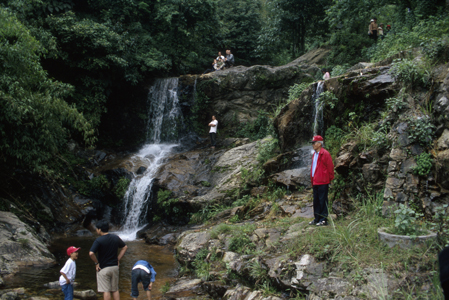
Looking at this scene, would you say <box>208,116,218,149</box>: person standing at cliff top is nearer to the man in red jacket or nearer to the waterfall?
the waterfall

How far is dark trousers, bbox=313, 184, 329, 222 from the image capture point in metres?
6.46

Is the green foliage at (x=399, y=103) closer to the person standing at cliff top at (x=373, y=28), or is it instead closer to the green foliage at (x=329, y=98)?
the green foliage at (x=329, y=98)

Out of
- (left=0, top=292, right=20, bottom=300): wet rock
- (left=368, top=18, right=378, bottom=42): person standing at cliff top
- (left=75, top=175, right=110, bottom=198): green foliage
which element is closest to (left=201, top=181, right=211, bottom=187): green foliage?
(left=75, top=175, right=110, bottom=198): green foliage

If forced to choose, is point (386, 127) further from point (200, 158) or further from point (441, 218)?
point (200, 158)

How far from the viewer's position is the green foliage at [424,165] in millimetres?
5637

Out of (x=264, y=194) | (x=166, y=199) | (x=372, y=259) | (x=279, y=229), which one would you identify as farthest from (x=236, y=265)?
(x=166, y=199)

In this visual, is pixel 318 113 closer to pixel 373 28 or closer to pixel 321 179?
pixel 321 179

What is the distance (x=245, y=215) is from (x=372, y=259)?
200 inches

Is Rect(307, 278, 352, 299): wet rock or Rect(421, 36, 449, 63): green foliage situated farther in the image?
Rect(421, 36, 449, 63): green foliage

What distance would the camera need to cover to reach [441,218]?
191 inches

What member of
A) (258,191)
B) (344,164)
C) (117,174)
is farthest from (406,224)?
(117,174)

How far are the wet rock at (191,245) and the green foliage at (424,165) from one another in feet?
15.5

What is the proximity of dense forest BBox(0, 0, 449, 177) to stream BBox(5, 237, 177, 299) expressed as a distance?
278cm

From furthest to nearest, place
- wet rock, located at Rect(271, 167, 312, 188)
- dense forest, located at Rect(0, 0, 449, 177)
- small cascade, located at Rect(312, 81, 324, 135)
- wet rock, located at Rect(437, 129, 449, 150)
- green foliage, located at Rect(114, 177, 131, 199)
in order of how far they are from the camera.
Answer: green foliage, located at Rect(114, 177, 131, 199), small cascade, located at Rect(312, 81, 324, 135), dense forest, located at Rect(0, 0, 449, 177), wet rock, located at Rect(271, 167, 312, 188), wet rock, located at Rect(437, 129, 449, 150)
